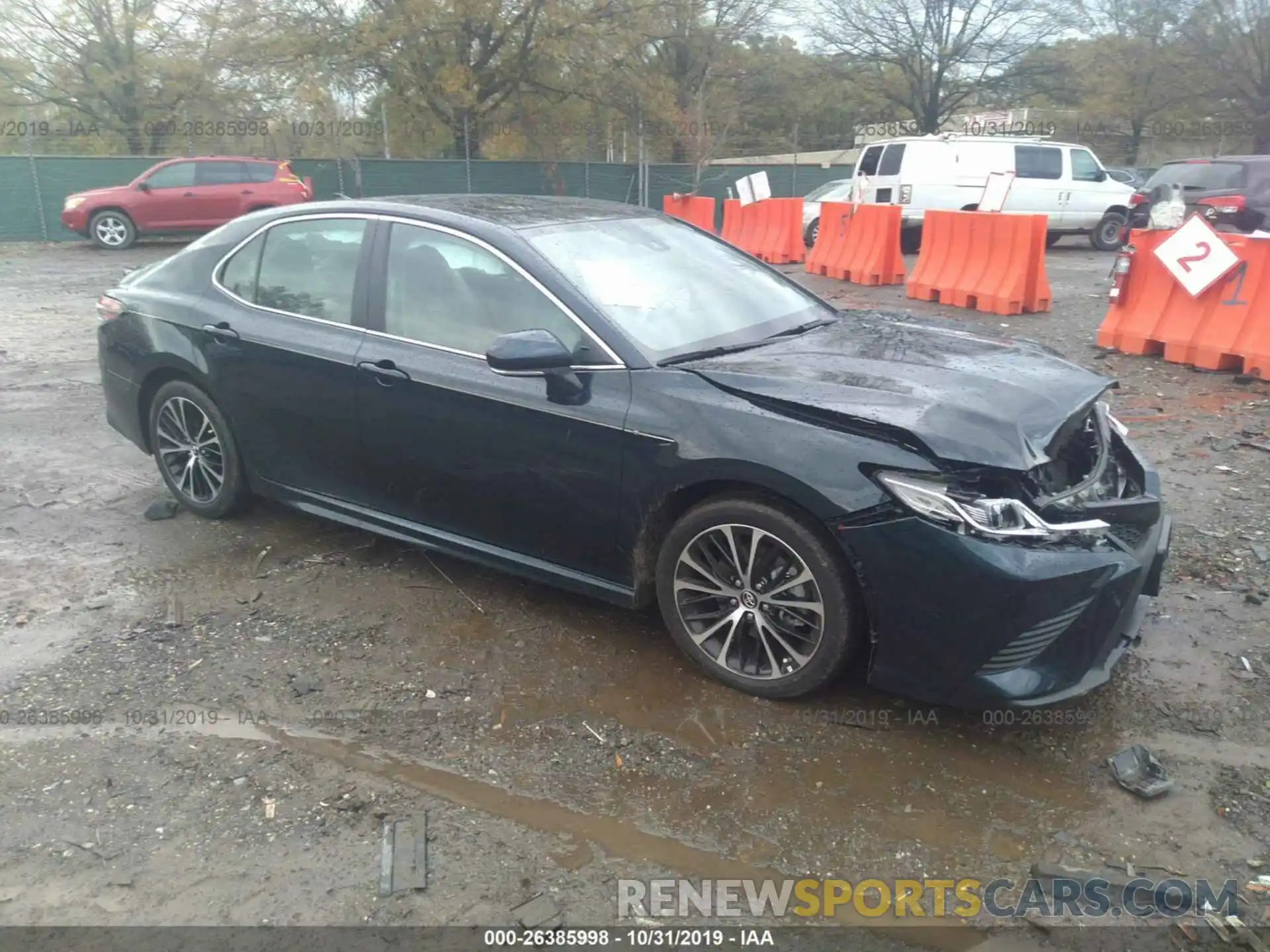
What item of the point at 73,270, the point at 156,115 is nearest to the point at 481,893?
the point at 73,270

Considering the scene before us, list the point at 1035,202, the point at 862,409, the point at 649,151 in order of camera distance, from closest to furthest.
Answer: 1. the point at 862,409
2. the point at 1035,202
3. the point at 649,151

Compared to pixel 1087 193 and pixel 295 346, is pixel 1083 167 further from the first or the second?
pixel 295 346

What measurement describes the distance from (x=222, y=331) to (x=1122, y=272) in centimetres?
751

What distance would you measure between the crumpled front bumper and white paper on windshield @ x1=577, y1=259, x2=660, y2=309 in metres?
1.36

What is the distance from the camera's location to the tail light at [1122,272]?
8625 millimetres

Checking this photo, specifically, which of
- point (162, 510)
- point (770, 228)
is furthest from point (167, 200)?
point (162, 510)

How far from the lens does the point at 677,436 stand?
11.5 ft

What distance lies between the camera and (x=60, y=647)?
4.06 metres

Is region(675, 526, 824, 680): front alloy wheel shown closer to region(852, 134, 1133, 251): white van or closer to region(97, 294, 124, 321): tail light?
region(97, 294, 124, 321): tail light

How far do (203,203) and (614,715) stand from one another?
1977 cm

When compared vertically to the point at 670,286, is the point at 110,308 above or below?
below

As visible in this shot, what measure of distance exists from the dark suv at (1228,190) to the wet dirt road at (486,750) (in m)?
11.5

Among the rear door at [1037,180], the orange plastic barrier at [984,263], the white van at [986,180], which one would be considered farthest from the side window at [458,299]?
the rear door at [1037,180]

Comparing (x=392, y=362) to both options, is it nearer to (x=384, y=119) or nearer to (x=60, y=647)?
(x=60, y=647)
